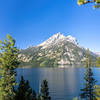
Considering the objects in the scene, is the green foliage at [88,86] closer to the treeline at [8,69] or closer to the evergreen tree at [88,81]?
the evergreen tree at [88,81]

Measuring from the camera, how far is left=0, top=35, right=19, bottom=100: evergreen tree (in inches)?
909

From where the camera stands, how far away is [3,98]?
22.7 meters

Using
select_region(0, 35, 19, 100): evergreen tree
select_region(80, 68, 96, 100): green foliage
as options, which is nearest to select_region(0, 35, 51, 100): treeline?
select_region(0, 35, 19, 100): evergreen tree

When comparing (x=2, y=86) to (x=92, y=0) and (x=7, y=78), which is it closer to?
(x=7, y=78)

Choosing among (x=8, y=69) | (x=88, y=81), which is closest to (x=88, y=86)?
(x=88, y=81)

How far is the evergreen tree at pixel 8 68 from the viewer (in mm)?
23078

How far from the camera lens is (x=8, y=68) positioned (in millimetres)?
24656

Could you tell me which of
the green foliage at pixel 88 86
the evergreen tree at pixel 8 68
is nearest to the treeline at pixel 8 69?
the evergreen tree at pixel 8 68

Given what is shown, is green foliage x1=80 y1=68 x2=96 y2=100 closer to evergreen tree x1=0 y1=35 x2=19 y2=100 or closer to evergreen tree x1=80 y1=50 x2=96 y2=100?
evergreen tree x1=80 y1=50 x2=96 y2=100

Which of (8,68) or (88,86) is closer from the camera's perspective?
(8,68)

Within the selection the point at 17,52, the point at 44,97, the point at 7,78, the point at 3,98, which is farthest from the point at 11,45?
the point at 44,97

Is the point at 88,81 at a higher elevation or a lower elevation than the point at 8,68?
lower

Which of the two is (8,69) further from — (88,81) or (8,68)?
(88,81)

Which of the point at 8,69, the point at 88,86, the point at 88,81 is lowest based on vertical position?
the point at 88,86
